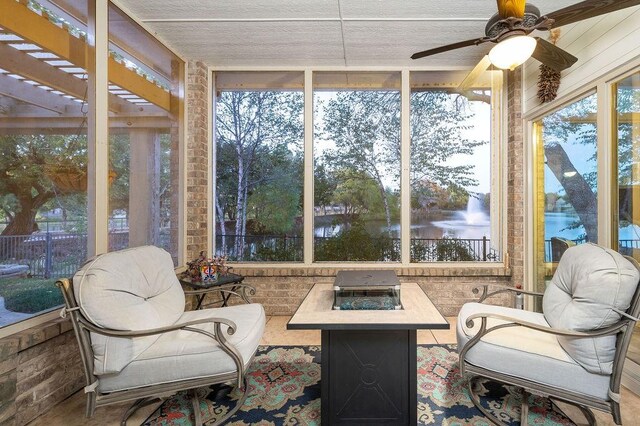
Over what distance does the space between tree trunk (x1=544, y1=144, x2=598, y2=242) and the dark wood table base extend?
6.52 ft

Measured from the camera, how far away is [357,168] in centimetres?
370

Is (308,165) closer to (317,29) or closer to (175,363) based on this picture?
(317,29)

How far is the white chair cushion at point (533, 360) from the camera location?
5.37ft

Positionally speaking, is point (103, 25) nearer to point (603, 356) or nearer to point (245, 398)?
point (245, 398)

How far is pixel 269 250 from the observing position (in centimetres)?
377

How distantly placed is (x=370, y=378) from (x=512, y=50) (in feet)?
6.77

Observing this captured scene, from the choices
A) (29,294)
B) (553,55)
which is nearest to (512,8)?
(553,55)

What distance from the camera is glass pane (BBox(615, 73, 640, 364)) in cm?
221

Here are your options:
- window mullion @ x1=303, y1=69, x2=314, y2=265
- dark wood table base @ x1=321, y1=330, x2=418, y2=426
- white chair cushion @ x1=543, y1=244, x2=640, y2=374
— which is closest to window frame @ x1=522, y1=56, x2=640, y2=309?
white chair cushion @ x1=543, y1=244, x2=640, y2=374

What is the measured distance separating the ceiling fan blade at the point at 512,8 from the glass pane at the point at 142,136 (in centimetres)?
283

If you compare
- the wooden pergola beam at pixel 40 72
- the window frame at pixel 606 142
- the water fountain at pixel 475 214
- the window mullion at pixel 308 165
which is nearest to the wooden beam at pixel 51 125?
the wooden pergola beam at pixel 40 72

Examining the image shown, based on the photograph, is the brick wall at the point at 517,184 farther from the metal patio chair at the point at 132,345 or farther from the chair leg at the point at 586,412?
the metal patio chair at the point at 132,345

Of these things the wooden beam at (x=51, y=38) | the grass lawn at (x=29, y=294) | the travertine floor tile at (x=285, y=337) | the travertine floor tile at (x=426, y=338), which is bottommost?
the travertine floor tile at (x=285, y=337)

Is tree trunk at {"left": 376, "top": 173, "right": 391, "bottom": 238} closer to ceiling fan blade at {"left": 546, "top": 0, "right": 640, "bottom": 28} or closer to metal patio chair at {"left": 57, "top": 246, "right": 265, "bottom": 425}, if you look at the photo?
ceiling fan blade at {"left": 546, "top": 0, "right": 640, "bottom": 28}
